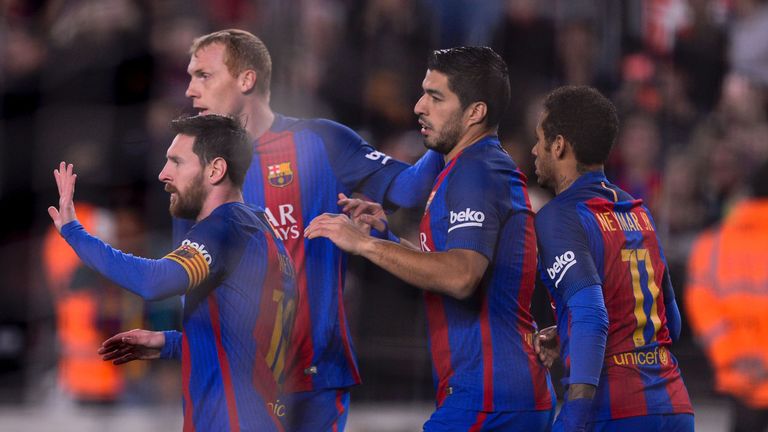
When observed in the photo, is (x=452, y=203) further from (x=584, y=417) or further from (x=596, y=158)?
(x=584, y=417)

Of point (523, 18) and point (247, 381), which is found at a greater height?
point (523, 18)

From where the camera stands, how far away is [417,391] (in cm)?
697

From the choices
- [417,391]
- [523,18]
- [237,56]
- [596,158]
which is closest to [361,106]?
[523,18]

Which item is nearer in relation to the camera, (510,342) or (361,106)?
(510,342)

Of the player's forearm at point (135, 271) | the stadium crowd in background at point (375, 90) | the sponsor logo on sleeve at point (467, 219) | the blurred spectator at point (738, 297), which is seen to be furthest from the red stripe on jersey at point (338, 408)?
the blurred spectator at point (738, 297)

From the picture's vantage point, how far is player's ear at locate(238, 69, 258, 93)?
4.09 meters

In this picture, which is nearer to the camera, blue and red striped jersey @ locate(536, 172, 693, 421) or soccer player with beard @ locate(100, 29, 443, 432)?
blue and red striped jersey @ locate(536, 172, 693, 421)

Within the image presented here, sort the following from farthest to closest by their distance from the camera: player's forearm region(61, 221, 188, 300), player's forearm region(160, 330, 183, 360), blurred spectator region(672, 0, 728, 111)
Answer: blurred spectator region(672, 0, 728, 111)
player's forearm region(160, 330, 183, 360)
player's forearm region(61, 221, 188, 300)

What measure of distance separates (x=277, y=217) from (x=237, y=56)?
580 mm

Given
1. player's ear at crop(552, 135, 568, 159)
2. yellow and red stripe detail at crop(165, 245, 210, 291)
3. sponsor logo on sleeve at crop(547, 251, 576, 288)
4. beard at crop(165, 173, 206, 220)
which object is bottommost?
sponsor logo on sleeve at crop(547, 251, 576, 288)

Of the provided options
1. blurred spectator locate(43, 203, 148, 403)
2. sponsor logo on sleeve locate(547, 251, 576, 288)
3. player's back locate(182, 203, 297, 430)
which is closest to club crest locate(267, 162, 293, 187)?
player's back locate(182, 203, 297, 430)

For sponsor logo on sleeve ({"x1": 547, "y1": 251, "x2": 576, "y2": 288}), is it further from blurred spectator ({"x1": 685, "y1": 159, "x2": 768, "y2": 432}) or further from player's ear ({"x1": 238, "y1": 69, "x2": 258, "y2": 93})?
blurred spectator ({"x1": 685, "y1": 159, "x2": 768, "y2": 432})

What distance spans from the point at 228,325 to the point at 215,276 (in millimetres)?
145

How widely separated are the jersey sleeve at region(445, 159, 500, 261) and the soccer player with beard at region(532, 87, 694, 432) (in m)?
0.13
